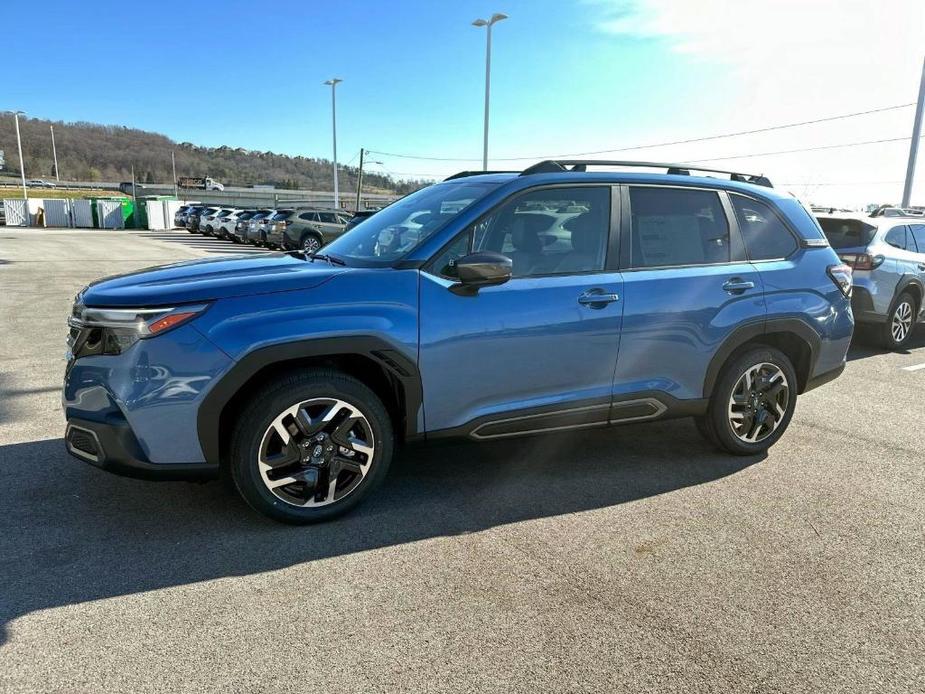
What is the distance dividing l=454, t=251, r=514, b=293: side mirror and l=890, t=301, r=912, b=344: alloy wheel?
7017mm

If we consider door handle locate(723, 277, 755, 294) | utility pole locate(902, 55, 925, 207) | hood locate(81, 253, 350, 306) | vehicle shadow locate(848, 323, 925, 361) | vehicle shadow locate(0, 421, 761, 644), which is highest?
utility pole locate(902, 55, 925, 207)

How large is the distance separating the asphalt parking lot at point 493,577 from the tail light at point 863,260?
13.2 feet

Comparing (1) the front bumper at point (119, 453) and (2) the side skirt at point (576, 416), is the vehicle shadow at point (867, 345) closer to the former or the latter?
(2) the side skirt at point (576, 416)

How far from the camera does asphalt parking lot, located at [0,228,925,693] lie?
2.41 metres

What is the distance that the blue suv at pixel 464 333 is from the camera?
123 inches

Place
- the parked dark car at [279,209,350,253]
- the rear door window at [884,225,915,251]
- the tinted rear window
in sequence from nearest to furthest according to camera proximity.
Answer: the tinted rear window < the rear door window at [884,225,915,251] < the parked dark car at [279,209,350,253]

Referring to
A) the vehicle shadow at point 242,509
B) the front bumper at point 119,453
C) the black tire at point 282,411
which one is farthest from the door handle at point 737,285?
the front bumper at point 119,453

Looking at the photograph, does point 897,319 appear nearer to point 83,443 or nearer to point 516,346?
point 516,346

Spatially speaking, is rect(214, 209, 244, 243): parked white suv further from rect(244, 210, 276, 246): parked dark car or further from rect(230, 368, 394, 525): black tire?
rect(230, 368, 394, 525): black tire

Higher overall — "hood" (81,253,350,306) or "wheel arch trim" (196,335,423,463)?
"hood" (81,253,350,306)

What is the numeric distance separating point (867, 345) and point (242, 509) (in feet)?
27.2

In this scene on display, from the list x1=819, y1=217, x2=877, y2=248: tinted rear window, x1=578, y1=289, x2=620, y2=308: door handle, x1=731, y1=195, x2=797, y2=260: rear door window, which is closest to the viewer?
x1=578, y1=289, x2=620, y2=308: door handle

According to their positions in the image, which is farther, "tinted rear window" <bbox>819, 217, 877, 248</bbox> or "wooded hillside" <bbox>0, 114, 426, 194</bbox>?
"wooded hillside" <bbox>0, 114, 426, 194</bbox>

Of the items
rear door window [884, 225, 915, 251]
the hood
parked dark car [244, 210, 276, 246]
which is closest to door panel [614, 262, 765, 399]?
the hood
